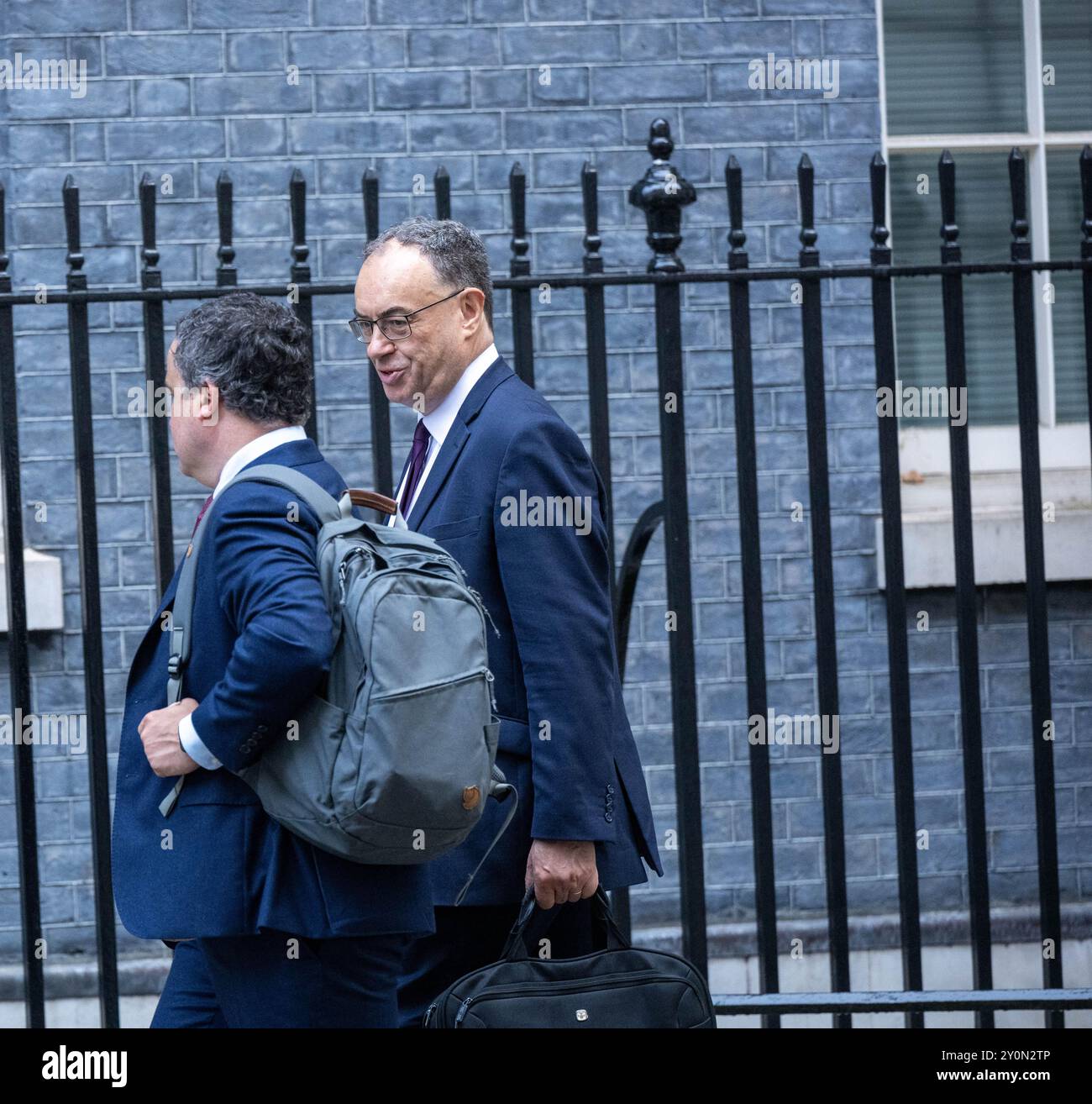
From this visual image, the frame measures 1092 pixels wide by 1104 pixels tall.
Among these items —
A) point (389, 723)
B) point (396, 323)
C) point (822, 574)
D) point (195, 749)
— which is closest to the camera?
point (389, 723)

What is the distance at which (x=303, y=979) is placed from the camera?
7.78 ft

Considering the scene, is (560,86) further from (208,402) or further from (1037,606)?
(208,402)

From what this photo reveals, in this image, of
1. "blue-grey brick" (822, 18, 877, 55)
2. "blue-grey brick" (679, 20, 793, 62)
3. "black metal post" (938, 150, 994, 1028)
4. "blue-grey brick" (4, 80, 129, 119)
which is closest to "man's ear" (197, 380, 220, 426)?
"black metal post" (938, 150, 994, 1028)

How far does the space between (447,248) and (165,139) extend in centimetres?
247

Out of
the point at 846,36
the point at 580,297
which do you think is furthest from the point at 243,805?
the point at 846,36

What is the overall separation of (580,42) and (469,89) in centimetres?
41

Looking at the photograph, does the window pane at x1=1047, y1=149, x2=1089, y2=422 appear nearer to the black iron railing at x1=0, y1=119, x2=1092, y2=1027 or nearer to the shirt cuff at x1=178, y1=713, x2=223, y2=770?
the black iron railing at x1=0, y1=119, x2=1092, y2=1027

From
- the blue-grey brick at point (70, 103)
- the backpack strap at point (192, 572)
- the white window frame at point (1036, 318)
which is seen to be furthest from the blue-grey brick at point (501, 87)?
the backpack strap at point (192, 572)

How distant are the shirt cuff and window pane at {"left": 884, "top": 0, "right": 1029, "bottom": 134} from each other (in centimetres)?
398

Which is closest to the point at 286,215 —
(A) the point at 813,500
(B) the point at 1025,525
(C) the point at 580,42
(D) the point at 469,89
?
(D) the point at 469,89

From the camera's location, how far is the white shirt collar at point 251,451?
8.22ft

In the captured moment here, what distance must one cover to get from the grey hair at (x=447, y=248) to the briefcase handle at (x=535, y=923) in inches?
44.9
